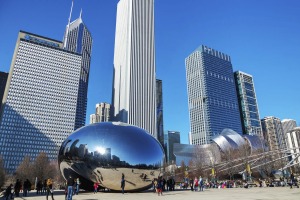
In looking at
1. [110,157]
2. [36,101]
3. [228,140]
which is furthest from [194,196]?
[36,101]

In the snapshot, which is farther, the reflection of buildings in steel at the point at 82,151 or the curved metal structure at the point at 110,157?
the reflection of buildings in steel at the point at 82,151

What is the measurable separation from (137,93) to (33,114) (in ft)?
209

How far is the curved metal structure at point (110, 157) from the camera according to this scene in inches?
670

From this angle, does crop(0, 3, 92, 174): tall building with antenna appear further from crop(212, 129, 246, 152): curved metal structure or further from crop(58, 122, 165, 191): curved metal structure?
crop(58, 122, 165, 191): curved metal structure

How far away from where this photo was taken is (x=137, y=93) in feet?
504

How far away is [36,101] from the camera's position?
481 feet

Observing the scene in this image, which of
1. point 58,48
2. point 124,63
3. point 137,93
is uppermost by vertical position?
point 58,48

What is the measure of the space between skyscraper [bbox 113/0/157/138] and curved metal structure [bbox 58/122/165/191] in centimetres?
12666

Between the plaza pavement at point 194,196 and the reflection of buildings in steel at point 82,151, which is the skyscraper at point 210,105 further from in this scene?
the reflection of buildings in steel at point 82,151

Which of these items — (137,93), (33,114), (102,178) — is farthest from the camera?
(137,93)

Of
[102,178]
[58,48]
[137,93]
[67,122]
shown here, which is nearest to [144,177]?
[102,178]

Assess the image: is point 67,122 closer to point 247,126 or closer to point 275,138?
point 247,126

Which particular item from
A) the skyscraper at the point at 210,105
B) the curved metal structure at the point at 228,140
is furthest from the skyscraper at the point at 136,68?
the curved metal structure at the point at 228,140

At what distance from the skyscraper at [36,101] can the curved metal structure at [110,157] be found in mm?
139591
